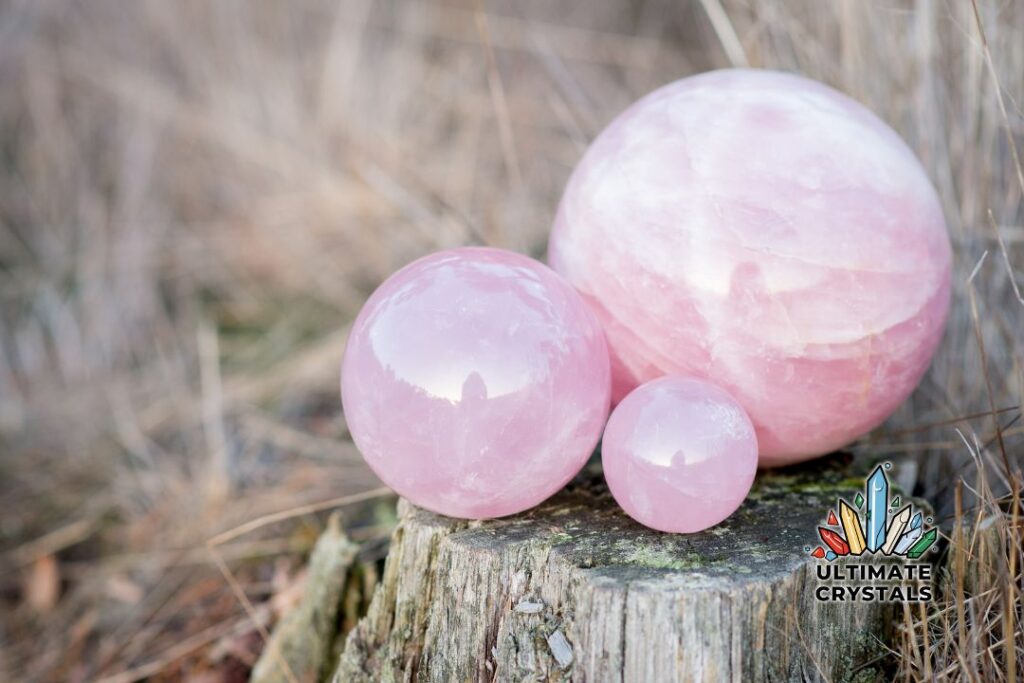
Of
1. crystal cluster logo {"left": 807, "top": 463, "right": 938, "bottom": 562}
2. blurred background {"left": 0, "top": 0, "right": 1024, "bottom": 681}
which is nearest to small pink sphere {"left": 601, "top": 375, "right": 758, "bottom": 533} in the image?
crystal cluster logo {"left": 807, "top": 463, "right": 938, "bottom": 562}

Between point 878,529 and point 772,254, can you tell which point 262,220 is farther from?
point 878,529

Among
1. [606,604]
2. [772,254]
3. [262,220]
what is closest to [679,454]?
[606,604]

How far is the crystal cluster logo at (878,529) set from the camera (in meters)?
1.49

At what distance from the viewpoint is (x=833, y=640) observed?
148 cm

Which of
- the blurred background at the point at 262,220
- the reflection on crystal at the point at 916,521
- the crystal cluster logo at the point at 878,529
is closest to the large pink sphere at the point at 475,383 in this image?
the crystal cluster logo at the point at 878,529

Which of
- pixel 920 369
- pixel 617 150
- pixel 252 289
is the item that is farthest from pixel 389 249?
pixel 920 369

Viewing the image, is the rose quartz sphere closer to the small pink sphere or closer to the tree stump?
the small pink sphere

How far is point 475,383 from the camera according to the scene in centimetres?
137

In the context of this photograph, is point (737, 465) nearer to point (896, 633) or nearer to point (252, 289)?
point (896, 633)

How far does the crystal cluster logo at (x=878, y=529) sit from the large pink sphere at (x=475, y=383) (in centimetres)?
42

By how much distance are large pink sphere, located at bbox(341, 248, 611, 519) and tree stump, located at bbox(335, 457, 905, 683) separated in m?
0.10

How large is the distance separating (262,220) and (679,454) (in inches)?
107

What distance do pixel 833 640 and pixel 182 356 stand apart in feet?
9.10

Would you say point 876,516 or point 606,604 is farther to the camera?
point 876,516
